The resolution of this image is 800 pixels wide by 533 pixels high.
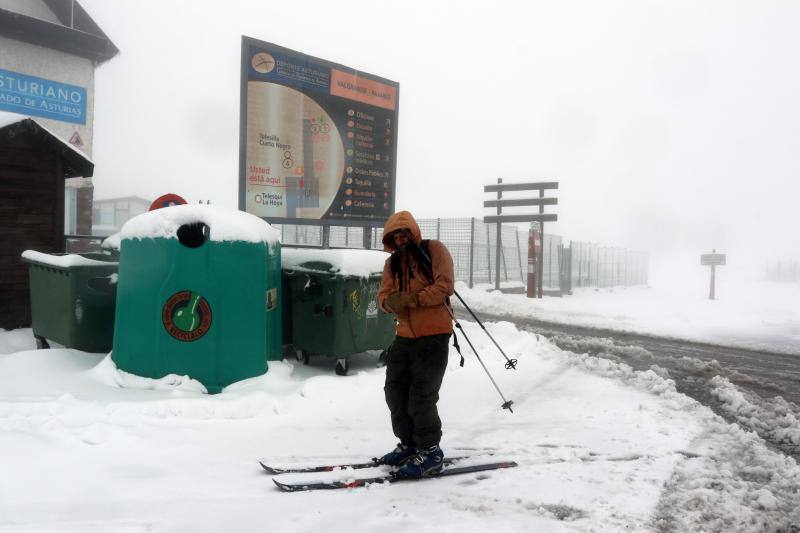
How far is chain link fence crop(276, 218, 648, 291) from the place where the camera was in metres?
18.5

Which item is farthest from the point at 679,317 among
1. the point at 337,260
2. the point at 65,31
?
the point at 65,31

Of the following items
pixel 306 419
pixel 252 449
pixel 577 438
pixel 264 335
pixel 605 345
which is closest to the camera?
pixel 252 449

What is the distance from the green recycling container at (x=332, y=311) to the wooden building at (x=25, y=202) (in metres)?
4.28

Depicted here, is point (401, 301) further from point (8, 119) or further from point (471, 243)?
point (471, 243)

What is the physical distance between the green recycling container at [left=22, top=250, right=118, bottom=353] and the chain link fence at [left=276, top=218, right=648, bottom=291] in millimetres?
7904

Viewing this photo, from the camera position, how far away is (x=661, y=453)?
12.4ft

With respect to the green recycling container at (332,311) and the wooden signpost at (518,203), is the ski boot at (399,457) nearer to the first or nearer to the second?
the green recycling container at (332,311)

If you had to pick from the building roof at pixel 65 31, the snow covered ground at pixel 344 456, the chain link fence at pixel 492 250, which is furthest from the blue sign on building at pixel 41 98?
the snow covered ground at pixel 344 456

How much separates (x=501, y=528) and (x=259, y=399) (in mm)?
2719

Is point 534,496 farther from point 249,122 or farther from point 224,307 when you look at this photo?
point 249,122

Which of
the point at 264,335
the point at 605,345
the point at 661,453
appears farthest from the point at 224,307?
the point at 605,345

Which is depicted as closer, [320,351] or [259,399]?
[259,399]

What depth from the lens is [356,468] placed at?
3.34 m

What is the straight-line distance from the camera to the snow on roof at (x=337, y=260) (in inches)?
226
